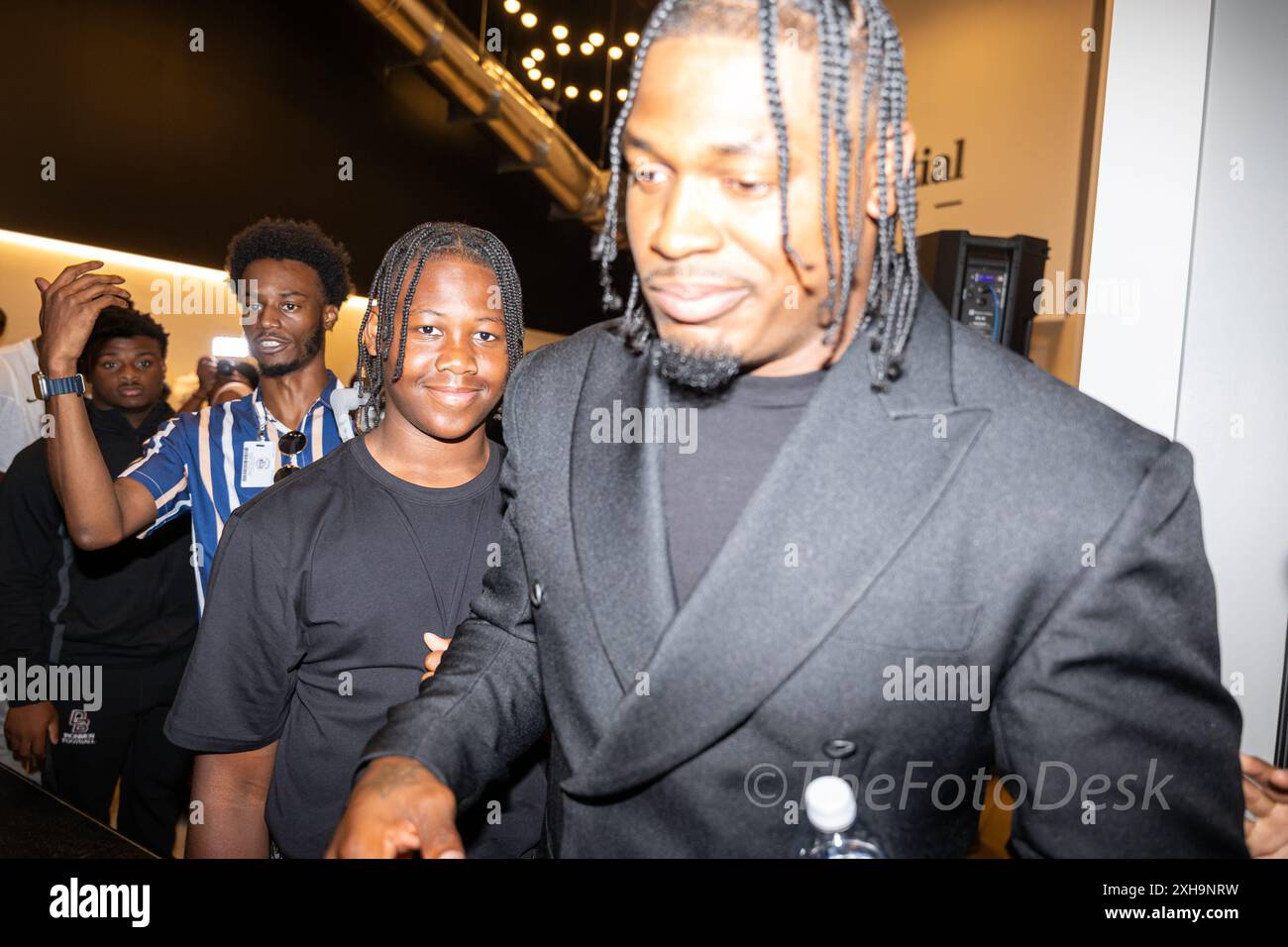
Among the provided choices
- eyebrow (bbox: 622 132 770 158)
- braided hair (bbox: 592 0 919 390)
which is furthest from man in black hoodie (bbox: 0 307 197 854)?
eyebrow (bbox: 622 132 770 158)

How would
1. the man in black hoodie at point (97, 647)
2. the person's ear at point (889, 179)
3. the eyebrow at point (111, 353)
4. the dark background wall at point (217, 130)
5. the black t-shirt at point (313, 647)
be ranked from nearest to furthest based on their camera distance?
1. the person's ear at point (889, 179)
2. the black t-shirt at point (313, 647)
3. the man in black hoodie at point (97, 647)
4. the eyebrow at point (111, 353)
5. the dark background wall at point (217, 130)

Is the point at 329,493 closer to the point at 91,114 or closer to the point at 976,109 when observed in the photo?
the point at 976,109

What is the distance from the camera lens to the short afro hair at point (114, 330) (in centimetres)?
339

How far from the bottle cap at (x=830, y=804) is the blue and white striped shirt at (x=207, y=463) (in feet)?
5.63

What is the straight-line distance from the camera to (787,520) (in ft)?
3.31

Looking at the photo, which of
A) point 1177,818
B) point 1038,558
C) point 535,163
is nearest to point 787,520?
point 1038,558

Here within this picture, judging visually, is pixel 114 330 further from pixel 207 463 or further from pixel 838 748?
pixel 838 748

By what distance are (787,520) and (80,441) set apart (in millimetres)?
1986

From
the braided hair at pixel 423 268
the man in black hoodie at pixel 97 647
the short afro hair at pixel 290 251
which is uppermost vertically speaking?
the short afro hair at pixel 290 251

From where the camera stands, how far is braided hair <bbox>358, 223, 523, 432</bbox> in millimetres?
1808

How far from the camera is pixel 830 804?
88cm

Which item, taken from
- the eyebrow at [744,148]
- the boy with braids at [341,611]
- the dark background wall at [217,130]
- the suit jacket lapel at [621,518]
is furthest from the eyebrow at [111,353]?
the eyebrow at [744,148]

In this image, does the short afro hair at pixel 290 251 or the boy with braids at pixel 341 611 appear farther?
the short afro hair at pixel 290 251

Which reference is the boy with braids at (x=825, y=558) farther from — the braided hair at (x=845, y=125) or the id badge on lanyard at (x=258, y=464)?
the id badge on lanyard at (x=258, y=464)
